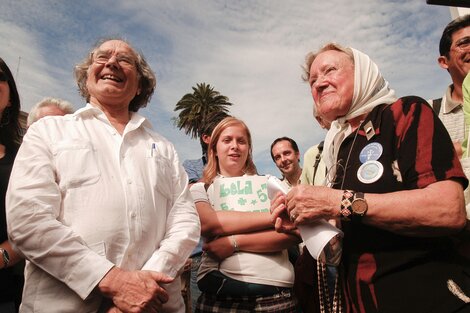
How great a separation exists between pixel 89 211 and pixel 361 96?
1.89 meters

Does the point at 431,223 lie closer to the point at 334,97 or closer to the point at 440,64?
the point at 334,97

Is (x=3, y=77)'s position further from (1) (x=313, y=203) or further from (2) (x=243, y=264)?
(1) (x=313, y=203)

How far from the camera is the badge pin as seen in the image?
2.00 m

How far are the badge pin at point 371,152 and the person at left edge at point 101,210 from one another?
1.20m

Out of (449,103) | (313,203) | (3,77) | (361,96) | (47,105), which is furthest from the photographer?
(47,105)

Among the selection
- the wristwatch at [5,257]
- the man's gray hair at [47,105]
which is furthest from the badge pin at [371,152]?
the man's gray hair at [47,105]

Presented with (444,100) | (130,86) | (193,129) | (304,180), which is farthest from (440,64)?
(193,129)

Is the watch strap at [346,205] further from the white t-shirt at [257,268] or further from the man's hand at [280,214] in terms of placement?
the white t-shirt at [257,268]

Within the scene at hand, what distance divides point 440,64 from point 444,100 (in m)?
0.52

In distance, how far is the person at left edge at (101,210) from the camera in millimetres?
1788

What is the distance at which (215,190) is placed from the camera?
123 inches

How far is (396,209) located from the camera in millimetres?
1764

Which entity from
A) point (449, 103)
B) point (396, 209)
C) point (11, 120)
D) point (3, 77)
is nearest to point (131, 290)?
point (396, 209)

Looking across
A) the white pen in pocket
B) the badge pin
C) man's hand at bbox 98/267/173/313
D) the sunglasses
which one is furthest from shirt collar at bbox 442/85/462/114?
the sunglasses
